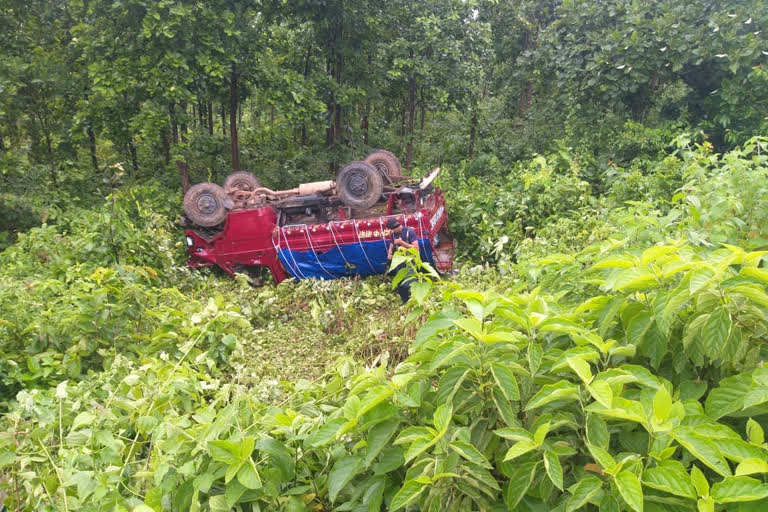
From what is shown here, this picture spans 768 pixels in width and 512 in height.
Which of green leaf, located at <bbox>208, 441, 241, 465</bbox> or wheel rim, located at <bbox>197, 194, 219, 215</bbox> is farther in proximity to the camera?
wheel rim, located at <bbox>197, 194, 219, 215</bbox>

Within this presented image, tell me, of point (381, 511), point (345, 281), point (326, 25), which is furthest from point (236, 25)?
point (381, 511)

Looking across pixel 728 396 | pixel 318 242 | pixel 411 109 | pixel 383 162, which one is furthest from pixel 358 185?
pixel 728 396

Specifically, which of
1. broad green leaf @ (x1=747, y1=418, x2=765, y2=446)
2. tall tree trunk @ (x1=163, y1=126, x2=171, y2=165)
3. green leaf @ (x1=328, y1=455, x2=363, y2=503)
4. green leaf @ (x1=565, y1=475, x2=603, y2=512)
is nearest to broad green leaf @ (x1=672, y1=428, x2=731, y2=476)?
broad green leaf @ (x1=747, y1=418, x2=765, y2=446)

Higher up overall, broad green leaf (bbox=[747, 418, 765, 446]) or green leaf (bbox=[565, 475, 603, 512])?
broad green leaf (bbox=[747, 418, 765, 446])

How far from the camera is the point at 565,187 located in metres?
7.77

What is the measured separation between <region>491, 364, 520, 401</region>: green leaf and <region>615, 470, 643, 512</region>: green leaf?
0.35 m

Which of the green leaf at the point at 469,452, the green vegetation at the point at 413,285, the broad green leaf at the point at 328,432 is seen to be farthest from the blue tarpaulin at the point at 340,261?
the green leaf at the point at 469,452

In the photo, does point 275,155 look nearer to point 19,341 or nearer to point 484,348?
point 19,341

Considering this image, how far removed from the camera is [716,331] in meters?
1.49

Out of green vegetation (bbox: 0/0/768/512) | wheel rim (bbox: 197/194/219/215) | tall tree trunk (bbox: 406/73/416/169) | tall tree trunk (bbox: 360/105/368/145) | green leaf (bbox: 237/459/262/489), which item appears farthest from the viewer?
tall tree trunk (bbox: 360/105/368/145)

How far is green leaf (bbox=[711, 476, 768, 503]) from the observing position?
1159mm

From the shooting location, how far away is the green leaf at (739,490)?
116 cm

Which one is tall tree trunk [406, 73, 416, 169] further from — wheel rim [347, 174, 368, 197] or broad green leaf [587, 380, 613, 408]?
broad green leaf [587, 380, 613, 408]

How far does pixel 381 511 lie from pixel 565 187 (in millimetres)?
6864
